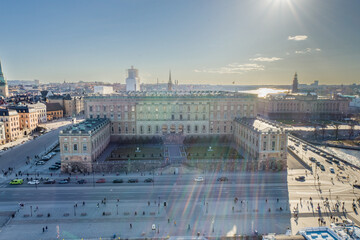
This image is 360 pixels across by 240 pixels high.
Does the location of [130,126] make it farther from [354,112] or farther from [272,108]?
[354,112]

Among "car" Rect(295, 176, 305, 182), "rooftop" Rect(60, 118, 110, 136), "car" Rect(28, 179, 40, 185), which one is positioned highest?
"rooftop" Rect(60, 118, 110, 136)

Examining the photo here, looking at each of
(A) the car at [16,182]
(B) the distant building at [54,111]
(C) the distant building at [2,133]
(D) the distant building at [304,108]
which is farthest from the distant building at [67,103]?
(D) the distant building at [304,108]

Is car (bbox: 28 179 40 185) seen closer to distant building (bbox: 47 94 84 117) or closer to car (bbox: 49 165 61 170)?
car (bbox: 49 165 61 170)

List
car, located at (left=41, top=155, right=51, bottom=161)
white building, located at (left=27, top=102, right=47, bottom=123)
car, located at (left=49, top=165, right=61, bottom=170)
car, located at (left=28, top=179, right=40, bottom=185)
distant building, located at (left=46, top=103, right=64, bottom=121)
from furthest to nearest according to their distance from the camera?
distant building, located at (left=46, top=103, right=64, bottom=121) → white building, located at (left=27, top=102, right=47, bottom=123) → car, located at (left=41, top=155, right=51, bottom=161) → car, located at (left=49, top=165, right=61, bottom=170) → car, located at (left=28, top=179, right=40, bottom=185)

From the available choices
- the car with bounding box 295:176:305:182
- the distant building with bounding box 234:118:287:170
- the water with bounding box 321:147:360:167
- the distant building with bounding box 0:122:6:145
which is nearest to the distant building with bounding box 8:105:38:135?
the distant building with bounding box 0:122:6:145

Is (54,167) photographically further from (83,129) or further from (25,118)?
(25,118)

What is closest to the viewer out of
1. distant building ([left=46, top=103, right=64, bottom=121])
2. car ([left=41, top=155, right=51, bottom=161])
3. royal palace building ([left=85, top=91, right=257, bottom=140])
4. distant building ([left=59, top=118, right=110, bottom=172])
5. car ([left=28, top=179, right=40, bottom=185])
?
car ([left=28, top=179, right=40, bottom=185])

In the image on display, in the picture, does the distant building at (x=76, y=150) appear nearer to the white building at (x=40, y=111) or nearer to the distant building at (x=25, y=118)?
the distant building at (x=25, y=118)

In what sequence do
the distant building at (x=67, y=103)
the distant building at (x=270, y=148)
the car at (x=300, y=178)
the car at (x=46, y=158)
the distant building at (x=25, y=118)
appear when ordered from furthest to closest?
the distant building at (x=67, y=103) → the distant building at (x=25, y=118) → the car at (x=46, y=158) → the distant building at (x=270, y=148) → the car at (x=300, y=178)
